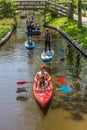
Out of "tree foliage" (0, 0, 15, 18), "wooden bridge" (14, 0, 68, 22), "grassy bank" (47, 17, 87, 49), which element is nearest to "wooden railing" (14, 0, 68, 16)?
"wooden bridge" (14, 0, 68, 22)

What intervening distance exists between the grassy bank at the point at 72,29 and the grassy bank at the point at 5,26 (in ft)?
23.8

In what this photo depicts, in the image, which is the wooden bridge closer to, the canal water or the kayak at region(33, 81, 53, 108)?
the canal water

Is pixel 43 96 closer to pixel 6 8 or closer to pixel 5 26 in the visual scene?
pixel 5 26

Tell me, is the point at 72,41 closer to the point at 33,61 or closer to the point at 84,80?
the point at 33,61

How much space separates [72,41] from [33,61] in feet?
27.4

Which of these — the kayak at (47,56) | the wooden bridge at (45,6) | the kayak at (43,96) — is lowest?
the wooden bridge at (45,6)

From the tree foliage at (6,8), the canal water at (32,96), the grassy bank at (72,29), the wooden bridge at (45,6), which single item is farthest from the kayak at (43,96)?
the wooden bridge at (45,6)

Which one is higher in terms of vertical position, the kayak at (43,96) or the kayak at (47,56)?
the kayak at (43,96)

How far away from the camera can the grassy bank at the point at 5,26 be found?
39175mm

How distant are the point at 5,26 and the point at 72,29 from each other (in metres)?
10.3

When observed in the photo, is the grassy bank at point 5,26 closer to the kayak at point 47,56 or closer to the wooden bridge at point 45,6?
the wooden bridge at point 45,6

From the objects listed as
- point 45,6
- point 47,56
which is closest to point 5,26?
point 45,6

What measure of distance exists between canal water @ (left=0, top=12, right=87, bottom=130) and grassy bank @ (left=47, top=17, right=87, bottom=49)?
1445mm

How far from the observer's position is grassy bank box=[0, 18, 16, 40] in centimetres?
3917
